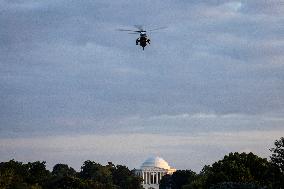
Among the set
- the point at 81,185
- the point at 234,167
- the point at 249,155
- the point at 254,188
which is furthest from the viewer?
the point at 81,185

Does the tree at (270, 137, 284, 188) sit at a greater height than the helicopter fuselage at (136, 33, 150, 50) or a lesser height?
lesser

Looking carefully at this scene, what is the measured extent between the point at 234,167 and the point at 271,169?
103ft

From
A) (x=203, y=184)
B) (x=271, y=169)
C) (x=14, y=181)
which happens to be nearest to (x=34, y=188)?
(x=14, y=181)

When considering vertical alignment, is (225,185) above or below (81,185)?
below

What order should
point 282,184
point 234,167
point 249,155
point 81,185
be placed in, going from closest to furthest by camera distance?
point 282,184 < point 234,167 < point 249,155 < point 81,185

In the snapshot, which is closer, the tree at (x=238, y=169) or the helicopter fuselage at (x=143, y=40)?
the helicopter fuselage at (x=143, y=40)

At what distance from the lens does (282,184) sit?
101625mm

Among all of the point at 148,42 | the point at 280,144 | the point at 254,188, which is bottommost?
the point at 254,188

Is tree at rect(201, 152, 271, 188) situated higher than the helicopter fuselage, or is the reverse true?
the helicopter fuselage

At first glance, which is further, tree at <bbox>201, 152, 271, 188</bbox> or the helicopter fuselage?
tree at <bbox>201, 152, 271, 188</bbox>

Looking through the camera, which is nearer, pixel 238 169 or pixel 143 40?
pixel 143 40

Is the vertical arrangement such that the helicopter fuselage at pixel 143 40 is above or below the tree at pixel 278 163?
above

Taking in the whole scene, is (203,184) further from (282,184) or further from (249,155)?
(282,184)

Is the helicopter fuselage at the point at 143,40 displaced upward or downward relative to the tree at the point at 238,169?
upward
